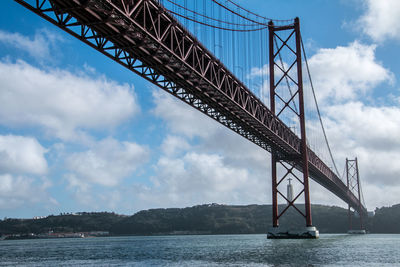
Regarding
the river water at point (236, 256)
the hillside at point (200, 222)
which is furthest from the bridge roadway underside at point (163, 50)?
the hillside at point (200, 222)

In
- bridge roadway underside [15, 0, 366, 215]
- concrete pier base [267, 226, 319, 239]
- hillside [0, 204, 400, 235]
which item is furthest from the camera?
hillside [0, 204, 400, 235]

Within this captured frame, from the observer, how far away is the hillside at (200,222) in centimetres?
15612

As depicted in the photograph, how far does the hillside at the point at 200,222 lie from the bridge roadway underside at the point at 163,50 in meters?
125

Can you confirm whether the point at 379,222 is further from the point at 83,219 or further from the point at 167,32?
the point at 167,32

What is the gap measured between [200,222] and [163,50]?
15149 cm

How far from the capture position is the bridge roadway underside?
19828 millimetres

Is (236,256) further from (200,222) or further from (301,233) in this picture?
(200,222)

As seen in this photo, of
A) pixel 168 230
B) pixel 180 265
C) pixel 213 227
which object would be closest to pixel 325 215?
pixel 213 227

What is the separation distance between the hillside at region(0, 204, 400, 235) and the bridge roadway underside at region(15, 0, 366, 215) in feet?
409

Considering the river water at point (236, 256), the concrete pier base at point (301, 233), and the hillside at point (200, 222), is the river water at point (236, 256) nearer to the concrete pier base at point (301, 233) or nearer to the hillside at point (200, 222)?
the concrete pier base at point (301, 233)

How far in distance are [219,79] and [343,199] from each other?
249ft

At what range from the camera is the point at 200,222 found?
6718 inches

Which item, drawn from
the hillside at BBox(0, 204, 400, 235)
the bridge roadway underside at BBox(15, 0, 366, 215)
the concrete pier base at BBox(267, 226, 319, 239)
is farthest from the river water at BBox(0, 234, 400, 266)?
the hillside at BBox(0, 204, 400, 235)

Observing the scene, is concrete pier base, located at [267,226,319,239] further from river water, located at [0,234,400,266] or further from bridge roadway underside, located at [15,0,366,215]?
bridge roadway underside, located at [15,0,366,215]
